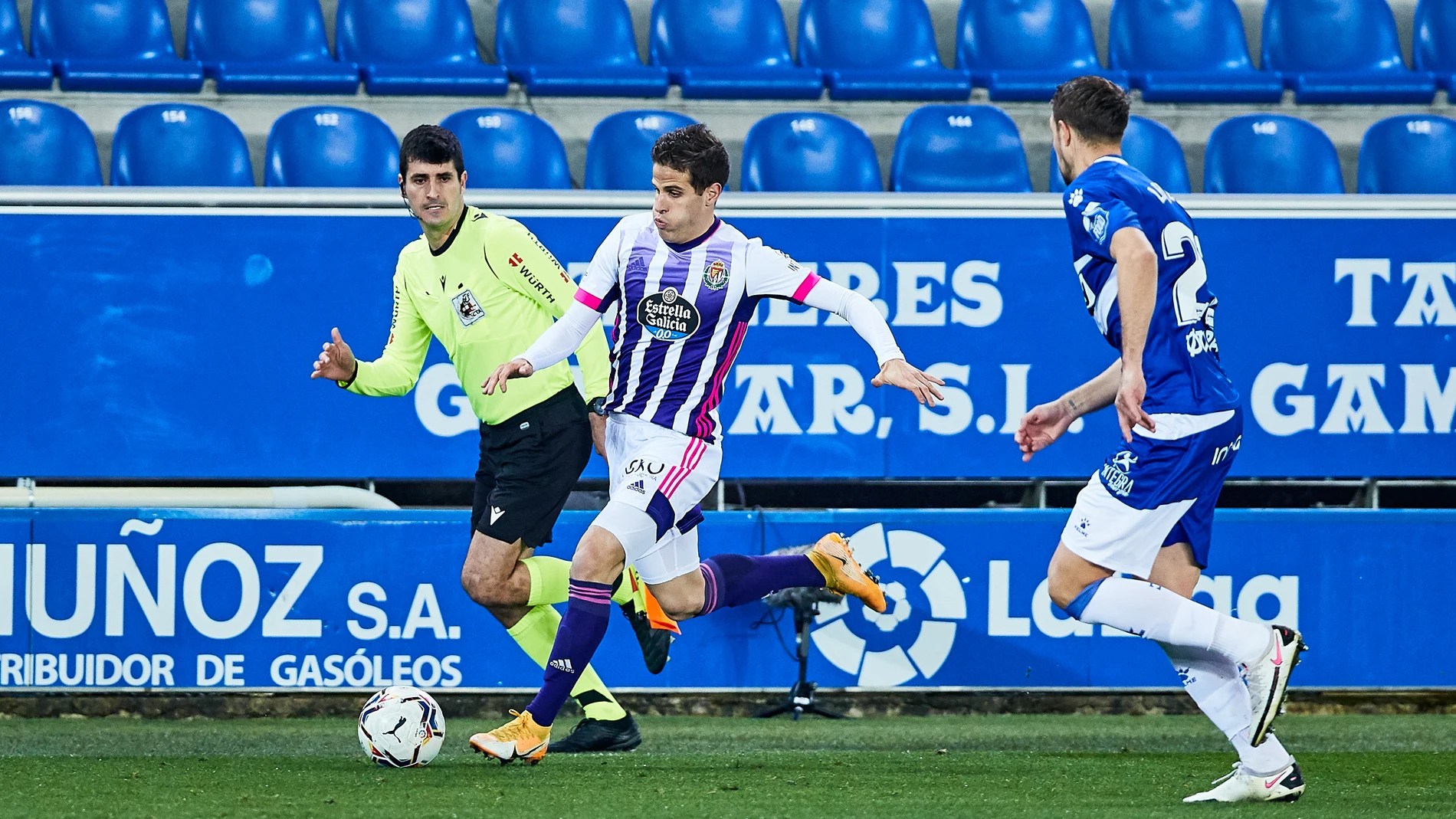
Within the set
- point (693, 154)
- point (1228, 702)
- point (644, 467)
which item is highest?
point (693, 154)

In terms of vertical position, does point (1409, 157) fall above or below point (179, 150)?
above

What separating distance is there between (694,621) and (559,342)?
2.16 metres

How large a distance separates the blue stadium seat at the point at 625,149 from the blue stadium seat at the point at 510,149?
164 mm

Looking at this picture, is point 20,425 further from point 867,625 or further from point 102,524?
point 867,625

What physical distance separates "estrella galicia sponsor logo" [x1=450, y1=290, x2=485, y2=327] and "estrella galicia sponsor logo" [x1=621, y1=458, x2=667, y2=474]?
97cm

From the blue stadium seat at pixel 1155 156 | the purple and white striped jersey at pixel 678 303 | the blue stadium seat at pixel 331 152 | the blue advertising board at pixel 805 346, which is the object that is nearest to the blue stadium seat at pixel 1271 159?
the blue stadium seat at pixel 1155 156

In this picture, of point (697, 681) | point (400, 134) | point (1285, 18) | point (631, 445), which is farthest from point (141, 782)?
point (1285, 18)

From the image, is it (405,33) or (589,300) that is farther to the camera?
(405,33)

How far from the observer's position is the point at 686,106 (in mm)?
8773

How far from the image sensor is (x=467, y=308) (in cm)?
559

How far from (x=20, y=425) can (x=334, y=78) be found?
2779 millimetres

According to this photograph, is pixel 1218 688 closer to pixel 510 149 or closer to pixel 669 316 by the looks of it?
pixel 669 316

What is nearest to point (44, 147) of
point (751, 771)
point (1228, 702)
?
point (751, 771)

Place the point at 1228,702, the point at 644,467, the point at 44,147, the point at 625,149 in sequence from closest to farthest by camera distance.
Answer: the point at 1228,702
the point at 644,467
the point at 44,147
the point at 625,149
